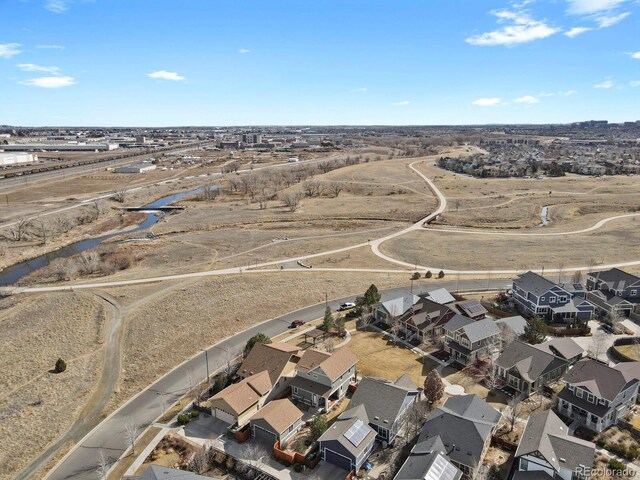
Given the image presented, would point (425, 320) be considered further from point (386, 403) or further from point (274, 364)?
point (274, 364)

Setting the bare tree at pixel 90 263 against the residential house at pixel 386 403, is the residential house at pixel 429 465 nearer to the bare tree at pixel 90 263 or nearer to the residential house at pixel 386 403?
the residential house at pixel 386 403

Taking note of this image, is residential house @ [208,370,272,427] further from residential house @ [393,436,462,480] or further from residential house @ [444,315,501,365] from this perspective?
residential house @ [444,315,501,365]

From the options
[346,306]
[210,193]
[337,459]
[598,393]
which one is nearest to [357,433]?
[337,459]

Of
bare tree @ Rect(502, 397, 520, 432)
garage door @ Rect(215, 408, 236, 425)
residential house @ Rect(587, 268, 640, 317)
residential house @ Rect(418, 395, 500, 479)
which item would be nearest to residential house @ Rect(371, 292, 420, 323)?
bare tree @ Rect(502, 397, 520, 432)

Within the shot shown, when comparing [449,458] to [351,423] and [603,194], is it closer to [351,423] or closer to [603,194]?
[351,423]

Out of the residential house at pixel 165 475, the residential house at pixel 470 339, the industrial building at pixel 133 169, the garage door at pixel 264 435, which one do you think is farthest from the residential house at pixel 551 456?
the industrial building at pixel 133 169

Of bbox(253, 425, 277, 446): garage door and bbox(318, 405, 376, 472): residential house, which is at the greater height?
bbox(318, 405, 376, 472): residential house

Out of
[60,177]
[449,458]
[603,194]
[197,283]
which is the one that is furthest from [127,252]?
[603,194]
